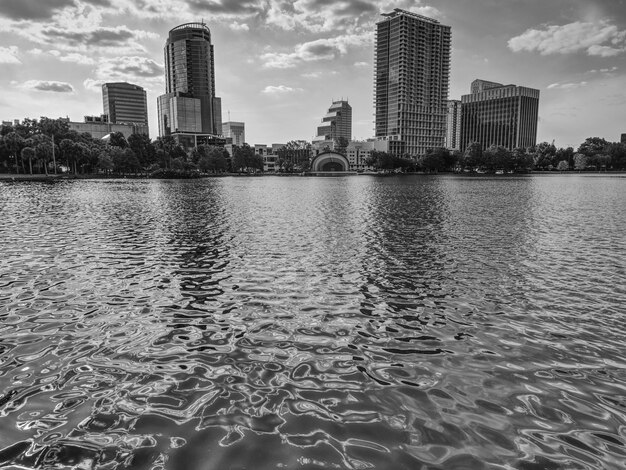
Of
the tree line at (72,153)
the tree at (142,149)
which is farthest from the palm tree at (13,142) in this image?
the tree at (142,149)

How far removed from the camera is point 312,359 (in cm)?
985

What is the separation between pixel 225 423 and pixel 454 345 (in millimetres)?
6077

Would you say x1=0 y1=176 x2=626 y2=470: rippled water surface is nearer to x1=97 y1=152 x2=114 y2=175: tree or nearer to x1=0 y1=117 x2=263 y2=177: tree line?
x1=0 y1=117 x2=263 y2=177: tree line

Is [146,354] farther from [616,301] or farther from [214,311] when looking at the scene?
[616,301]

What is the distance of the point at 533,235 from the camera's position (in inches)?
1083

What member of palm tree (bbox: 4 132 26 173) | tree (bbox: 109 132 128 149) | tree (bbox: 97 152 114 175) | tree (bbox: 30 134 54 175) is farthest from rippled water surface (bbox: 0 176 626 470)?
tree (bbox: 109 132 128 149)

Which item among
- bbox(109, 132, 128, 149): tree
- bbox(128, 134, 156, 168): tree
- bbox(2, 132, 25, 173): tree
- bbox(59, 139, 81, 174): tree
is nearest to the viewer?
bbox(2, 132, 25, 173): tree

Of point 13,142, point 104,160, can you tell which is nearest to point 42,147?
point 13,142

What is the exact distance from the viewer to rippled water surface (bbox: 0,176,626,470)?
671cm

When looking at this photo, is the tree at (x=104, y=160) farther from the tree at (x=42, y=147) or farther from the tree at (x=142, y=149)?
the tree at (x=42, y=147)

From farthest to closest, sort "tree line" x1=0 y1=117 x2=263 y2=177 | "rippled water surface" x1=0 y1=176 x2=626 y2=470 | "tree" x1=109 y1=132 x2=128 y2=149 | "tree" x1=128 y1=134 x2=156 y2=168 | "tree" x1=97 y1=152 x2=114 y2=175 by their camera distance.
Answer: "tree" x1=109 y1=132 x2=128 y2=149, "tree" x1=128 y1=134 x2=156 y2=168, "tree" x1=97 y1=152 x2=114 y2=175, "tree line" x1=0 y1=117 x2=263 y2=177, "rippled water surface" x1=0 y1=176 x2=626 y2=470

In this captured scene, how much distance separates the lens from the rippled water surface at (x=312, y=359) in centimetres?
671

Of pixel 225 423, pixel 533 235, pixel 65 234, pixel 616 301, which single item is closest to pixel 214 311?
pixel 225 423

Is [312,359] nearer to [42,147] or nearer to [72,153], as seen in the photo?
[42,147]
